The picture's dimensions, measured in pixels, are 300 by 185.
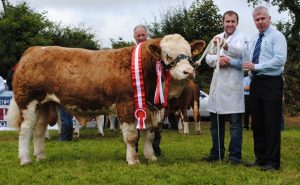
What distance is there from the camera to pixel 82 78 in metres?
7.79

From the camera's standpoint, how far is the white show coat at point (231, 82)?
301 inches

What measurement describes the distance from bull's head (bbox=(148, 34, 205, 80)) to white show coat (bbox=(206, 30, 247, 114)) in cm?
65

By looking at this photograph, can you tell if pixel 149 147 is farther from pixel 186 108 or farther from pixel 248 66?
pixel 186 108

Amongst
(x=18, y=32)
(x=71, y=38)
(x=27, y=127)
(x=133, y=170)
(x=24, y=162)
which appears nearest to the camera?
(x=133, y=170)

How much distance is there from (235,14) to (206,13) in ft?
56.8

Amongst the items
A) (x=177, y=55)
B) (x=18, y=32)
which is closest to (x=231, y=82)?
(x=177, y=55)

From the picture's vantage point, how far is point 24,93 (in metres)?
8.01

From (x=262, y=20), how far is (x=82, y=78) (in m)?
2.88

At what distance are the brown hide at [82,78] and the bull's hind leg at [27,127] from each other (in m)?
0.10

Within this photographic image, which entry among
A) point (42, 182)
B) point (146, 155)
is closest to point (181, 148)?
point (146, 155)

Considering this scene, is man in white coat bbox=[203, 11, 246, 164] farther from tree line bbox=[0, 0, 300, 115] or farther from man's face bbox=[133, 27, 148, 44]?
tree line bbox=[0, 0, 300, 115]

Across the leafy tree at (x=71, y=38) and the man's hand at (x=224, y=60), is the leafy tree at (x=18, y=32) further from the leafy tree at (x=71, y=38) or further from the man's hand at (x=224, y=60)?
the man's hand at (x=224, y=60)

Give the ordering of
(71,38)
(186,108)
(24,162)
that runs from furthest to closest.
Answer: (71,38) → (186,108) → (24,162)

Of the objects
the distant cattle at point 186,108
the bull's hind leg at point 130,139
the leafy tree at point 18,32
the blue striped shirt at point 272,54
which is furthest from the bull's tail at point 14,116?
the leafy tree at point 18,32
